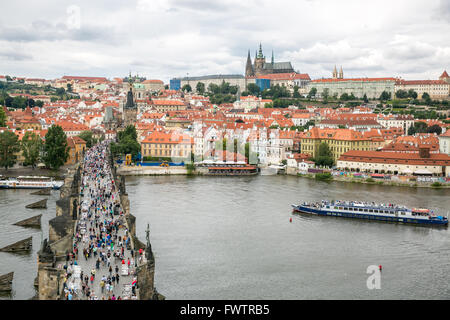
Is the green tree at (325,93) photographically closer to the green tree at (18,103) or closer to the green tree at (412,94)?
the green tree at (412,94)

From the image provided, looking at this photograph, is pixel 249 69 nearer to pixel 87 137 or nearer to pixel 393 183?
pixel 87 137

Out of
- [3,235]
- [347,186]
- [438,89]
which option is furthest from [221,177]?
[438,89]

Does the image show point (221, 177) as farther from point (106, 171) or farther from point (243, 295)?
point (243, 295)

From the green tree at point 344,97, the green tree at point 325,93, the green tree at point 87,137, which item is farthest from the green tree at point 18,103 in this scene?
the green tree at point 344,97

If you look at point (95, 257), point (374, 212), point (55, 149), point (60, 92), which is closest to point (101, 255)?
point (95, 257)

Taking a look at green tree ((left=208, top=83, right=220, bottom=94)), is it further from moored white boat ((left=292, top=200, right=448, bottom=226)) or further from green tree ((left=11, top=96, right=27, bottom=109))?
moored white boat ((left=292, top=200, right=448, bottom=226))

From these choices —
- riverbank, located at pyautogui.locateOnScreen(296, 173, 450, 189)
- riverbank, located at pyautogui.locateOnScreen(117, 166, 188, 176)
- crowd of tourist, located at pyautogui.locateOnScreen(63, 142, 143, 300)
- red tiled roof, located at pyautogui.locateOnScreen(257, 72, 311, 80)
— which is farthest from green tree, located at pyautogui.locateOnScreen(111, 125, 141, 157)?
red tiled roof, located at pyautogui.locateOnScreen(257, 72, 311, 80)
